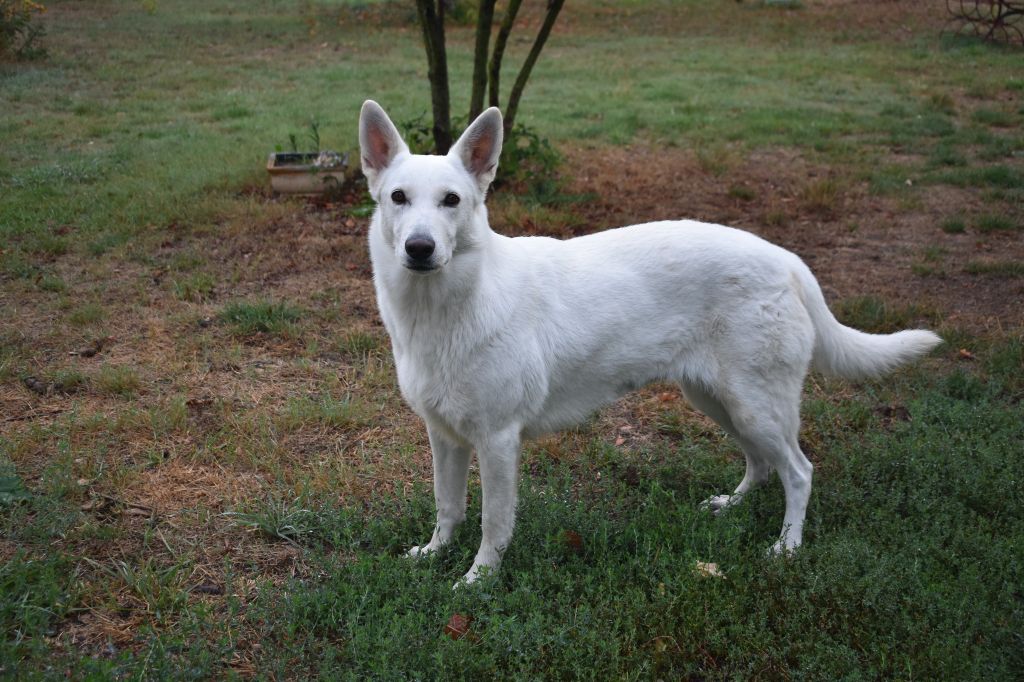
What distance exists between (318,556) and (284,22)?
53.4 ft

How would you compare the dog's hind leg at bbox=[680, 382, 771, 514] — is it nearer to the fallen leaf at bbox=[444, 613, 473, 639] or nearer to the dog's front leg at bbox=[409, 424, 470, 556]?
the dog's front leg at bbox=[409, 424, 470, 556]

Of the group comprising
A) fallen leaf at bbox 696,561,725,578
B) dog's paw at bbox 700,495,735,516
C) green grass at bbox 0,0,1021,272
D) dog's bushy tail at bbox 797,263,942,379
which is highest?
green grass at bbox 0,0,1021,272

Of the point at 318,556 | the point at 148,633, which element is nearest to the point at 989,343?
the point at 318,556

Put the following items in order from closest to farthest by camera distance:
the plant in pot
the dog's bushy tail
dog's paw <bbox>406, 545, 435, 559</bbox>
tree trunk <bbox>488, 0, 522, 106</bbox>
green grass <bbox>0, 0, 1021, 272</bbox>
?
dog's paw <bbox>406, 545, 435, 559</bbox> → the dog's bushy tail → tree trunk <bbox>488, 0, 522, 106</bbox> → the plant in pot → green grass <bbox>0, 0, 1021, 272</bbox>

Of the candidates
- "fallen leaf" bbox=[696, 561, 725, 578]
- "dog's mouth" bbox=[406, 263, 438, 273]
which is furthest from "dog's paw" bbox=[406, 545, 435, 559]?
"dog's mouth" bbox=[406, 263, 438, 273]

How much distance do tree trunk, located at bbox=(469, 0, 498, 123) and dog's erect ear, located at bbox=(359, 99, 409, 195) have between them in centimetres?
382

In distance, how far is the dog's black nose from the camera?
2930 mm

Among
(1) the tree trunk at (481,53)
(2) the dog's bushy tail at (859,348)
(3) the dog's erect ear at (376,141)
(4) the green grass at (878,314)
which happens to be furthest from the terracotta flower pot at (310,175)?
(2) the dog's bushy tail at (859,348)

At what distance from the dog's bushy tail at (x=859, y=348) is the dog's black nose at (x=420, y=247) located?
5.61ft

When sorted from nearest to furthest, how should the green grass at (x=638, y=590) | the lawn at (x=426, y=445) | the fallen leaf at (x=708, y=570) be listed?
1. the green grass at (x=638, y=590)
2. the lawn at (x=426, y=445)
3. the fallen leaf at (x=708, y=570)

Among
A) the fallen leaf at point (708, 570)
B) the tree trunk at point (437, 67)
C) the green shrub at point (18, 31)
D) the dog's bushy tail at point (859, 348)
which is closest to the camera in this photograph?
the fallen leaf at point (708, 570)

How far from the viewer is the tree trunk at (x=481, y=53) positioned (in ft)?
23.1

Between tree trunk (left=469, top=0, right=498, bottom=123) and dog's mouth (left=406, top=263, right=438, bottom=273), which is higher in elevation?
tree trunk (left=469, top=0, right=498, bottom=123)

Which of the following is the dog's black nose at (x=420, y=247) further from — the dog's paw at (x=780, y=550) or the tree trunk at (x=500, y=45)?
the tree trunk at (x=500, y=45)
